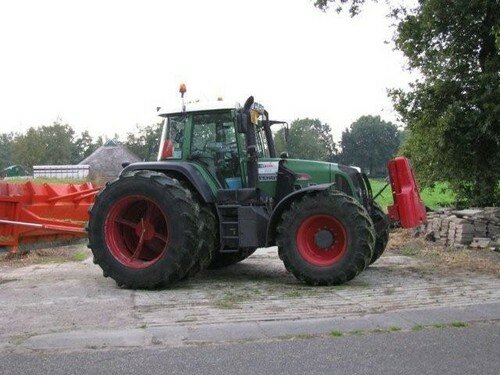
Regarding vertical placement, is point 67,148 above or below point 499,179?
above

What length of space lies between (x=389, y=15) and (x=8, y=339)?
39.3 ft

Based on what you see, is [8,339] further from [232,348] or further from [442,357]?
[442,357]

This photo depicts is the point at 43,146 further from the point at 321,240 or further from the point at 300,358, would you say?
the point at 300,358

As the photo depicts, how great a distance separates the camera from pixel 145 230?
855 cm

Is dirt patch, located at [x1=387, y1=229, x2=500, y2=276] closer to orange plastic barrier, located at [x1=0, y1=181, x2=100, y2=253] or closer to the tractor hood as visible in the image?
the tractor hood

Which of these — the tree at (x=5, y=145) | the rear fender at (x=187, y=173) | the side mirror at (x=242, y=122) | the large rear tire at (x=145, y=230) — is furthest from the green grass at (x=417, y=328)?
the tree at (x=5, y=145)

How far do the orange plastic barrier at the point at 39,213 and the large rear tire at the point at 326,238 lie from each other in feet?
15.1

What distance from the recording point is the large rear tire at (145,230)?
797 cm

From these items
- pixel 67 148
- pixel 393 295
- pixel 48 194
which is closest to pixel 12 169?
pixel 67 148

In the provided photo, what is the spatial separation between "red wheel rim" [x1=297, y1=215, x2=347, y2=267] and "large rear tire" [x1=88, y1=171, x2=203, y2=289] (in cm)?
138

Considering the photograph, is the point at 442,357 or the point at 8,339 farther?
the point at 8,339

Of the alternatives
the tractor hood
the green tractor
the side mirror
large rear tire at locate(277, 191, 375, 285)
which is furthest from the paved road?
the side mirror

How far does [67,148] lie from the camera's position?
79.0 meters

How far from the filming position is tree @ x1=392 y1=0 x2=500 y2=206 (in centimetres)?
1285
